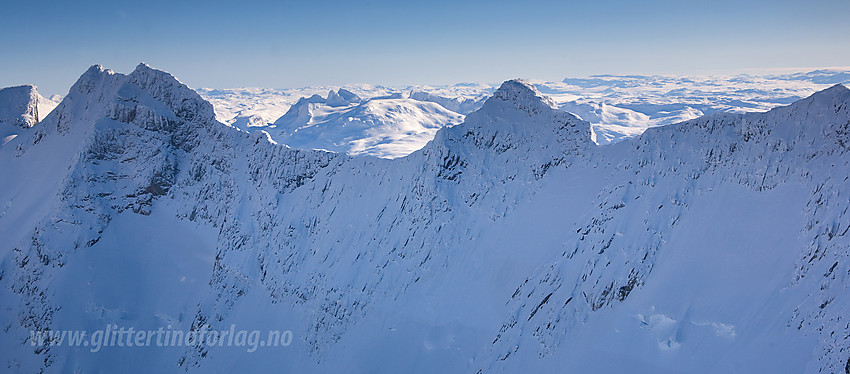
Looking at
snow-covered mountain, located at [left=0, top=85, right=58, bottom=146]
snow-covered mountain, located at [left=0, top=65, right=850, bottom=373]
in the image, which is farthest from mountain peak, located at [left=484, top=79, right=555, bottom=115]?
snow-covered mountain, located at [left=0, top=85, right=58, bottom=146]

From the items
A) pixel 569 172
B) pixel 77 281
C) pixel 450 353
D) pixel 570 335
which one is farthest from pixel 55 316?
pixel 569 172

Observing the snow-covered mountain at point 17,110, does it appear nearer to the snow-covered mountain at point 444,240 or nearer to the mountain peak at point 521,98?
the snow-covered mountain at point 444,240

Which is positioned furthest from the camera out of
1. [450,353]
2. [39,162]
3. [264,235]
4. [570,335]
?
[39,162]

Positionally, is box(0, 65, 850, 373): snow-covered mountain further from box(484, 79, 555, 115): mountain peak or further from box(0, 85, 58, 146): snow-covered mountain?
box(0, 85, 58, 146): snow-covered mountain

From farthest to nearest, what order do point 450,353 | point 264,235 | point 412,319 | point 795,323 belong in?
point 264,235 → point 412,319 → point 450,353 → point 795,323

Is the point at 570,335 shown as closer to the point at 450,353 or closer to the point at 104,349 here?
the point at 450,353

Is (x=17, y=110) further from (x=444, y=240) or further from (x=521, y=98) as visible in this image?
(x=521, y=98)

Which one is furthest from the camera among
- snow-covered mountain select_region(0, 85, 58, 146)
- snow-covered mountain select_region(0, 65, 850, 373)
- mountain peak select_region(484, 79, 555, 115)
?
→ snow-covered mountain select_region(0, 85, 58, 146)
